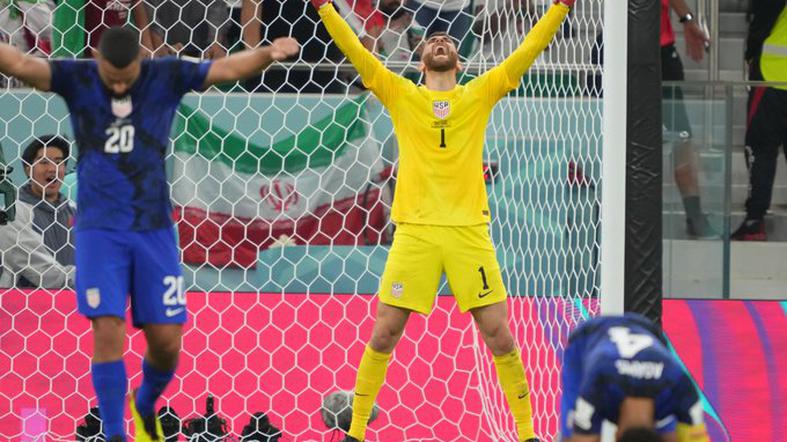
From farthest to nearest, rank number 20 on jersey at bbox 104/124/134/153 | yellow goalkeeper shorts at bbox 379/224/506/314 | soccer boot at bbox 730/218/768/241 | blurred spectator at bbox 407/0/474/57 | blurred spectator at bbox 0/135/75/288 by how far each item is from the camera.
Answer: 1. soccer boot at bbox 730/218/768/241
2. blurred spectator at bbox 407/0/474/57
3. blurred spectator at bbox 0/135/75/288
4. yellow goalkeeper shorts at bbox 379/224/506/314
5. number 20 on jersey at bbox 104/124/134/153

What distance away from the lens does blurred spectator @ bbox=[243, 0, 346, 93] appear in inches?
297

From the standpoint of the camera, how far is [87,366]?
662 centimetres

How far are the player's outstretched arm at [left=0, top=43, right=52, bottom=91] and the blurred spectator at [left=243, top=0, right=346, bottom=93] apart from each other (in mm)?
2361

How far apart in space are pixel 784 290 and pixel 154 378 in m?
4.89

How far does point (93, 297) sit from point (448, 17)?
10.2ft

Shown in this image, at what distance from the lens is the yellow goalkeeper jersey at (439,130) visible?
6.08m

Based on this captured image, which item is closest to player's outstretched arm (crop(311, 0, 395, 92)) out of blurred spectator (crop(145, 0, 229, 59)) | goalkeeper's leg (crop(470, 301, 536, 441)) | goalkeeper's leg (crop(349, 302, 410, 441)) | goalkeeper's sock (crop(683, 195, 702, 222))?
goalkeeper's leg (crop(349, 302, 410, 441))

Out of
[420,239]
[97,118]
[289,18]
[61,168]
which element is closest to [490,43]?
[289,18]

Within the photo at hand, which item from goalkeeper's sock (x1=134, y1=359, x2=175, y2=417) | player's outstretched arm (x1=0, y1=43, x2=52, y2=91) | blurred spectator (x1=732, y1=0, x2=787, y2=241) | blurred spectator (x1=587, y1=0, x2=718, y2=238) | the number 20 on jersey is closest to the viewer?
player's outstretched arm (x1=0, y1=43, x2=52, y2=91)

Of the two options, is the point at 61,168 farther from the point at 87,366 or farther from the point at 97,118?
the point at 97,118

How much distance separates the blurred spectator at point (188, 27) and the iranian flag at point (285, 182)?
38 centimetres

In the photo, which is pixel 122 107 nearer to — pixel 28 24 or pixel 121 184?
pixel 121 184

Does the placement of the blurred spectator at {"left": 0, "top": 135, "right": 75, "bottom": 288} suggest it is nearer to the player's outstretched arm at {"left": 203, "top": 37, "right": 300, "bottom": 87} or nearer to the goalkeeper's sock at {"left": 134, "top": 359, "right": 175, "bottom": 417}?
the goalkeeper's sock at {"left": 134, "top": 359, "right": 175, "bottom": 417}

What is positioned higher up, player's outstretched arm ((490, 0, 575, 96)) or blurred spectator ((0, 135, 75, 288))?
player's outstretched arm ((490, 0, 575, 96))
